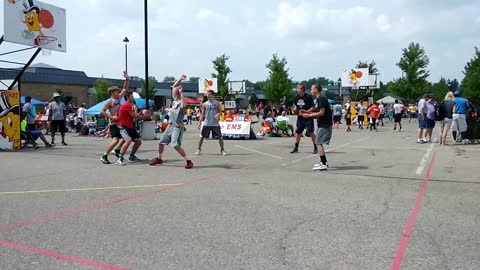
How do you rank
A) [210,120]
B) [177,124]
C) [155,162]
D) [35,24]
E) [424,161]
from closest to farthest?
1. [177,124]
2. [155,162]
3. [424,161]
4. [210,120]
5. [35,24]

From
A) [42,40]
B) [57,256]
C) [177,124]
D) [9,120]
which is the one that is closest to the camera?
[57,256]

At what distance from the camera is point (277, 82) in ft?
199

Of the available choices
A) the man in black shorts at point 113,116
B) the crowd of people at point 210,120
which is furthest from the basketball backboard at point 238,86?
the man in black shorts at point 113,116

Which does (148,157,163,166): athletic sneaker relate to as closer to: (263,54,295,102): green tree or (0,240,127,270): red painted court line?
(0,240,127,270): red painted court line

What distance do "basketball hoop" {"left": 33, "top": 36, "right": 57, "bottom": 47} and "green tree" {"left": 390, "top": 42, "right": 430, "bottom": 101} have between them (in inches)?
1985

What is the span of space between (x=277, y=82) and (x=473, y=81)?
22.9m

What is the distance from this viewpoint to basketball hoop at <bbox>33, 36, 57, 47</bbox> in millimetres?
15779

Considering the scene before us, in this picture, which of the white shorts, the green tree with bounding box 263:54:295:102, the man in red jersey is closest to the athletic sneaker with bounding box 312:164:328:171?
the man in red jersey

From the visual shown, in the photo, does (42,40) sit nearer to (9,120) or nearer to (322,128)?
(9,120)

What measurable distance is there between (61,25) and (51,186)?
34.3 feet

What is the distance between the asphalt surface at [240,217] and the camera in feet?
13.8

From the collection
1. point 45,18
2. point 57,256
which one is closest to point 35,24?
point 45,18

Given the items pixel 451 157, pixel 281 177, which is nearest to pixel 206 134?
pixel 281 177

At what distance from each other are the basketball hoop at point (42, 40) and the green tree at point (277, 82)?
4558 cm
